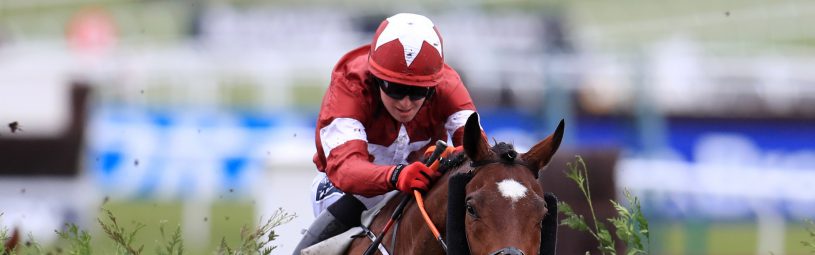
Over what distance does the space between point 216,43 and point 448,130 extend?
17623mm

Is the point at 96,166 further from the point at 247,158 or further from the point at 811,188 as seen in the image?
the point at 811,188

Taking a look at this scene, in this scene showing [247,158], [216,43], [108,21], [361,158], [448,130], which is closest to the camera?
[361,158]

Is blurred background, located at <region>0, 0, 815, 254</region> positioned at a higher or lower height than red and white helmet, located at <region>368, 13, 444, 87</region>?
lower

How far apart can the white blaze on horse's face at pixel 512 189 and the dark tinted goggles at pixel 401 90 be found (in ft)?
3.18

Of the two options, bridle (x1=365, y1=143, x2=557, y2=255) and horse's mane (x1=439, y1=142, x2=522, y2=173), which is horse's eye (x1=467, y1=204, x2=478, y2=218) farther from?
horse's mane (x1=439, y1=142, x2=522, y2=173)

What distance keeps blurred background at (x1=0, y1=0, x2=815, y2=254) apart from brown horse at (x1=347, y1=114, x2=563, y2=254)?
3.86 m

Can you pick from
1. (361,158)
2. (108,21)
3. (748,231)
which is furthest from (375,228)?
(108,21)

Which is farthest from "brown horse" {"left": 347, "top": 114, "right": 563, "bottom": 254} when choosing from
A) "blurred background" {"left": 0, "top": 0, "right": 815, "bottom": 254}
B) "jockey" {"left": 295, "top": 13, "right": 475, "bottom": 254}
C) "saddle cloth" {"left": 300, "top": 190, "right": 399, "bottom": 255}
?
"blurred background" {"left": 0, "top": 0, "right": 815, "bottom": 254}

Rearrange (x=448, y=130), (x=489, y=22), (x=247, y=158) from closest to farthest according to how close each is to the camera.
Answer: (x=448, y=130) → (x=247, y=158) → (x=489, y=22)

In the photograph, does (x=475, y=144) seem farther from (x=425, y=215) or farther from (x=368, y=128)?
(x=368, y=128)

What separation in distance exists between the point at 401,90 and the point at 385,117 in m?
0.37

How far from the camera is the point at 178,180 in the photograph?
51.7 feet

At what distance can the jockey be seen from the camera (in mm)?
4926

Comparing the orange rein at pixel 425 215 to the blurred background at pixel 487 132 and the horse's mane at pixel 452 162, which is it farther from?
the blurred background at pixel 487 132
